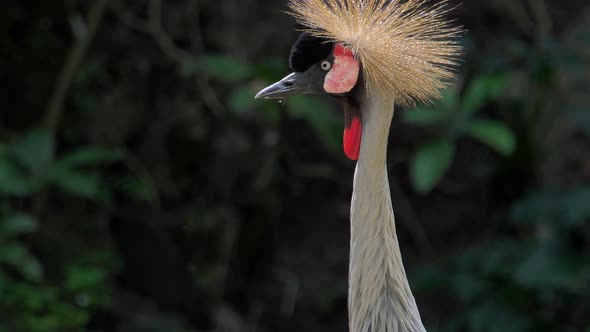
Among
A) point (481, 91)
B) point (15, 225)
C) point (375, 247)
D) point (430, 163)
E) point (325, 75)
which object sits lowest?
point (15, 225)

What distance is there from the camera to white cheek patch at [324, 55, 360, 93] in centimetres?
186

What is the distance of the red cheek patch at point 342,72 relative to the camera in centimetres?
186

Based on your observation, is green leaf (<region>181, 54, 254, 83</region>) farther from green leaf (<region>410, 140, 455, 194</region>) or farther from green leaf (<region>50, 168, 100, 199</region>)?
green leaf (<region>410, 140, 455, 194</region>)

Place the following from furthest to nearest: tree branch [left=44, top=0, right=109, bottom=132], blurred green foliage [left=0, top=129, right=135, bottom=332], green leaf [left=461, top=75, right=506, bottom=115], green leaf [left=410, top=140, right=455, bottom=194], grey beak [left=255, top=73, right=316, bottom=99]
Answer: tree branch [left=44, top=0, right=109, bottom=132] < green leaf [left=461, top=75, right=506, bottom=115] < green leaf [left=410, top=140, right=455, bottom=194] < blurred green foliage [left=0, top=129, right=135, bottom=332] < grey beak [left=255, top=73, right=316, bottom=99]

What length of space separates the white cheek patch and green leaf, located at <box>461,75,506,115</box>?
7.16 ft

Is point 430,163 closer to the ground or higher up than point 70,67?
higher up

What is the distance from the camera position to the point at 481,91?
3.97m

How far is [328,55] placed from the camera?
1.91 metres

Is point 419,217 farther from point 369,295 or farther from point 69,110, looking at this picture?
point 369,295

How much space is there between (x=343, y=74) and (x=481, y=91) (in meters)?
2.23

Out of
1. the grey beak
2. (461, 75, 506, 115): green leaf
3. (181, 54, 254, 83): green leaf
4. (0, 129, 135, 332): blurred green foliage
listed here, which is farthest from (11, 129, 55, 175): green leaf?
the grey beak

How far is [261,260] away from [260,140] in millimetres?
626

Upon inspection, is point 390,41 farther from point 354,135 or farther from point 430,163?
point 430,163

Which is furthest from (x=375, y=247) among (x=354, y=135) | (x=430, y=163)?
(x=430, y=163)
